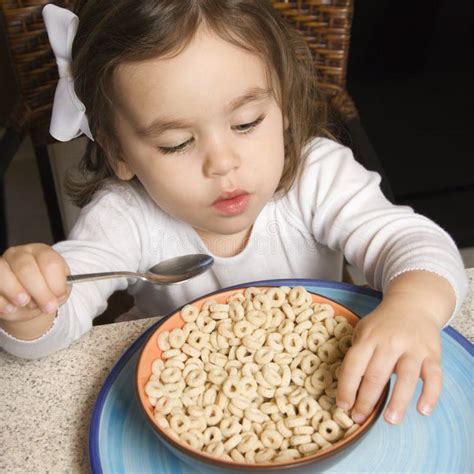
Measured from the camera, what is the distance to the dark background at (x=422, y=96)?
6.08 ft

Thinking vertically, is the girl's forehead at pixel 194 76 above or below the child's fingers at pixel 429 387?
above

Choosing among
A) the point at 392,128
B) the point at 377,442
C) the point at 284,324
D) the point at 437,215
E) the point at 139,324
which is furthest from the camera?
the point at 437,215

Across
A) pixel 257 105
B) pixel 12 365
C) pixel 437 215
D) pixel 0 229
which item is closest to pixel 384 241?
pixel 257 105

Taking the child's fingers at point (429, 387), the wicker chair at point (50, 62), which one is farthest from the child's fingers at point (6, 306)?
the wicker chair at point (50, 62)

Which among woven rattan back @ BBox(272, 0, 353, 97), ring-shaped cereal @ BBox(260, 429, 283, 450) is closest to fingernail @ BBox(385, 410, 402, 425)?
ring-shaped cereal @ BBox(260, 429, 283, 450)

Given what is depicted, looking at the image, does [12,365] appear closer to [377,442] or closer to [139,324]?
[139,324]

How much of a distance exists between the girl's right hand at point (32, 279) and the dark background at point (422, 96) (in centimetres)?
139

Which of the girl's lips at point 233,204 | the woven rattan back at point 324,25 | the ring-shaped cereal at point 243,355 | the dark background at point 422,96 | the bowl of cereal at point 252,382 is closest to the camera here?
the bowl of cereal at point 252,382

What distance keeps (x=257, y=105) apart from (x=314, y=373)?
398 mm

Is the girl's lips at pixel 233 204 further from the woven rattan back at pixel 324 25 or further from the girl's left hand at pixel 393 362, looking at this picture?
the woven rattan back at pixel 324 25

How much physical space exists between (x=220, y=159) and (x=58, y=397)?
0.36 meters

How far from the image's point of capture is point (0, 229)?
1.74 metres

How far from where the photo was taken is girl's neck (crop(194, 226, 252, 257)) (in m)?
1.17

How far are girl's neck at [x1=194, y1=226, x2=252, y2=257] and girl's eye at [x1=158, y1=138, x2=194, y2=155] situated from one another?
0.29 metres
